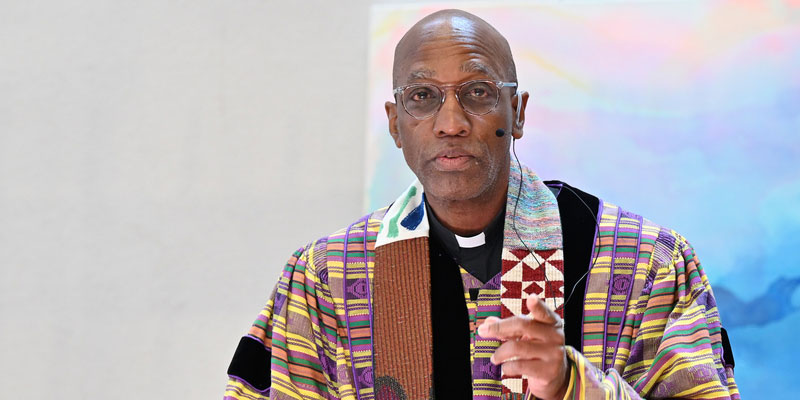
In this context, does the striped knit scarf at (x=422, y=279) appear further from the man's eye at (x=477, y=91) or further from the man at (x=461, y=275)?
the man's eye at (x=477, y=91)

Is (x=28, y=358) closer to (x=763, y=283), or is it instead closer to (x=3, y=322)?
(x=3, y=322)

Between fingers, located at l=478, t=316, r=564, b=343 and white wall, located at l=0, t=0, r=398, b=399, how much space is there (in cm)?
182

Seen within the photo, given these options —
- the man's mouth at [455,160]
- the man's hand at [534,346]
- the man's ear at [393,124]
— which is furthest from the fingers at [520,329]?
the man's ear at [393,124]

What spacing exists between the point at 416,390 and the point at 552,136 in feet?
4.54

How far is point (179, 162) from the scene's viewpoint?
348 cm

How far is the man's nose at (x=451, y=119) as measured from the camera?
6.60 ft

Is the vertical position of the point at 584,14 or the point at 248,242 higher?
the point at 584,14

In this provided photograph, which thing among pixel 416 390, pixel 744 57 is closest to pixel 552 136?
pixel 744 57

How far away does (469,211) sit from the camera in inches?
85.5

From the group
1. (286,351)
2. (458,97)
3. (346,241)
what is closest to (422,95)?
→ (458,97)

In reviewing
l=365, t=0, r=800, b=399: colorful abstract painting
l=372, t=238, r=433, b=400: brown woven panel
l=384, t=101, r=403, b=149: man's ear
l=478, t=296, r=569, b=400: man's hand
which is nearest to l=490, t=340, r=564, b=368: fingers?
l=478, t=296, r=569, b=400: man's hand

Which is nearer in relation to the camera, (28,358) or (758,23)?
(758,23)

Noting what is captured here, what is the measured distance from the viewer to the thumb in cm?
151

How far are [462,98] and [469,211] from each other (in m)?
0.28
